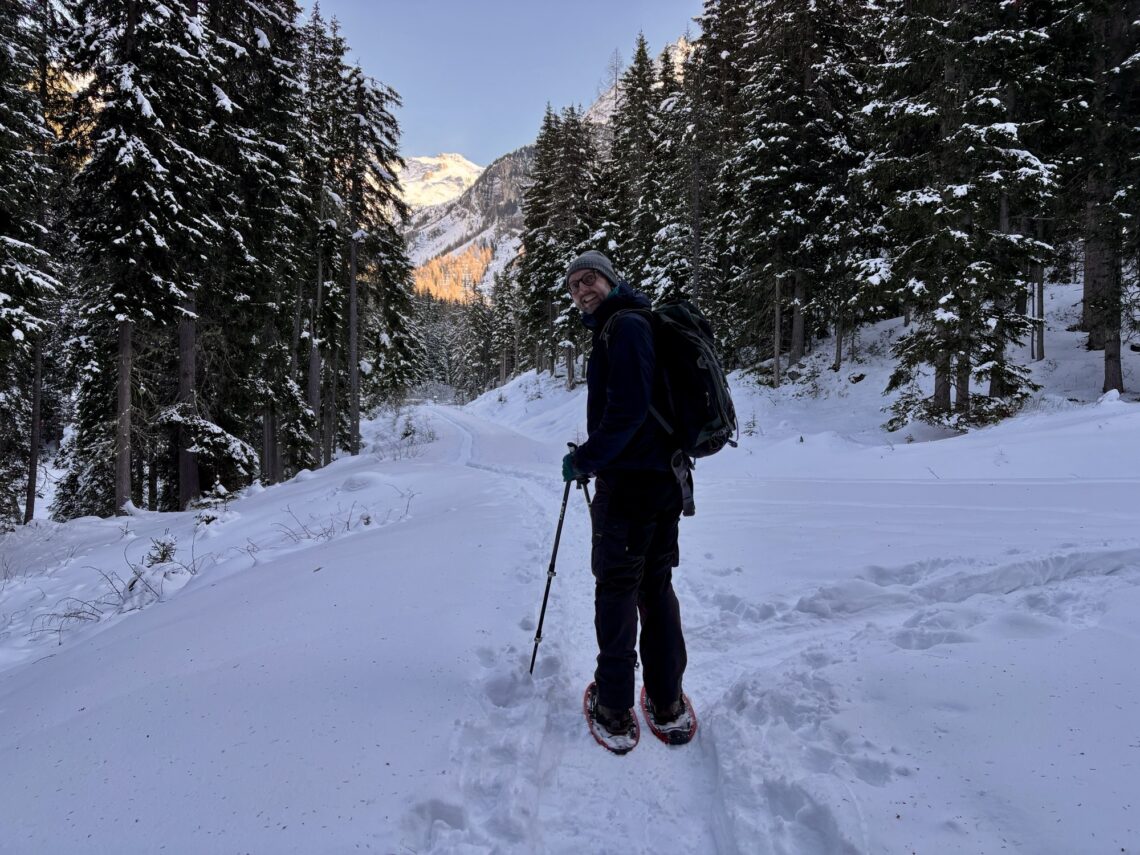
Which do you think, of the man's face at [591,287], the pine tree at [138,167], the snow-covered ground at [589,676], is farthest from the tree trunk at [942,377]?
the pine tree at [138,167]

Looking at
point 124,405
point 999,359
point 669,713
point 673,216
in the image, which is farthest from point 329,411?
point 669,713

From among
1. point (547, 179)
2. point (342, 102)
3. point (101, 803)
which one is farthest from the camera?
point (547, 179)

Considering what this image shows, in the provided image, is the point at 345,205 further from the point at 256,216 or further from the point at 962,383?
the point at 962,383

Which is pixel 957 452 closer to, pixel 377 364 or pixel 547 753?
pixel 547 753

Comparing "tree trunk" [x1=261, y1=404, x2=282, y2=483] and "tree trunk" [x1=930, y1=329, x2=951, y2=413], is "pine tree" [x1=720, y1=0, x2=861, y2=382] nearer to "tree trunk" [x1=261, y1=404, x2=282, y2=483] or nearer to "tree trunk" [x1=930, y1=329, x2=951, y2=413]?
"tree trunk" [x1=930, y1=329, x2=951, y2=413]

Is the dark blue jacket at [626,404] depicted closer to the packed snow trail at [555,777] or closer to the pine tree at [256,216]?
the packed snow trail at [555,777]

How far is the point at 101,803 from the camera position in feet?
7.22

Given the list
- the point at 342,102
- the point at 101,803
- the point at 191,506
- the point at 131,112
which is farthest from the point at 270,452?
the point at 101,803

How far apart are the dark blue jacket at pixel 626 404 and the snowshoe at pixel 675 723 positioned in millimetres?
1346

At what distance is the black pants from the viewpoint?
108 inches

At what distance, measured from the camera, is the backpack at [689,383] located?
2.70m

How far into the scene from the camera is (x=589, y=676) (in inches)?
135

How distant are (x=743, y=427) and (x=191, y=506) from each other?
15294 millimetres

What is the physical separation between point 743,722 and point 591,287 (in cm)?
247
